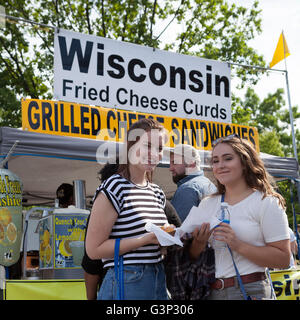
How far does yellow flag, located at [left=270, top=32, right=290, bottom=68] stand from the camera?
6844 millimetres

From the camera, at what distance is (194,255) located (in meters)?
1.99

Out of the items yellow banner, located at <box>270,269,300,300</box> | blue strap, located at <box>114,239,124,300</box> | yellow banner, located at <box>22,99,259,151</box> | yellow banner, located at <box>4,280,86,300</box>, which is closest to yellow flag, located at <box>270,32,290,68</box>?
yellow banner, located at <box>22,99,259,151</box>

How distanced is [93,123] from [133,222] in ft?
9.49

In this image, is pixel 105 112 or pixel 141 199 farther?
pixel 105 112

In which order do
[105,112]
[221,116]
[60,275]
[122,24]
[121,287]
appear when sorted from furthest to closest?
[122,24]
[221,116]
[105,112]
[60,275]
[121,287]

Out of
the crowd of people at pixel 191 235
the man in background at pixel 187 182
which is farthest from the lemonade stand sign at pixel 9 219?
the crowd of people at pixel 191 235

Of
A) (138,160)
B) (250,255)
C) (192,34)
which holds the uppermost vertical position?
(192,34)

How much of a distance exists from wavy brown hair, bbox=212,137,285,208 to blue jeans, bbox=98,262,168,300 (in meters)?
0.60

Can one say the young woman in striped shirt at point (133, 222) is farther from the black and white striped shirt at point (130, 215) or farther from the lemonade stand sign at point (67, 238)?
the lemonade stand sign at point (67, 238)

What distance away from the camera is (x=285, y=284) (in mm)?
4156

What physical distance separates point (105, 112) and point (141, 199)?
2.95 metres

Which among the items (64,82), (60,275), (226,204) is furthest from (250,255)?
(64,82)

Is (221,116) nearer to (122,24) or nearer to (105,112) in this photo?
(105,112)

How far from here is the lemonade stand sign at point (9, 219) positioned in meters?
3.41
